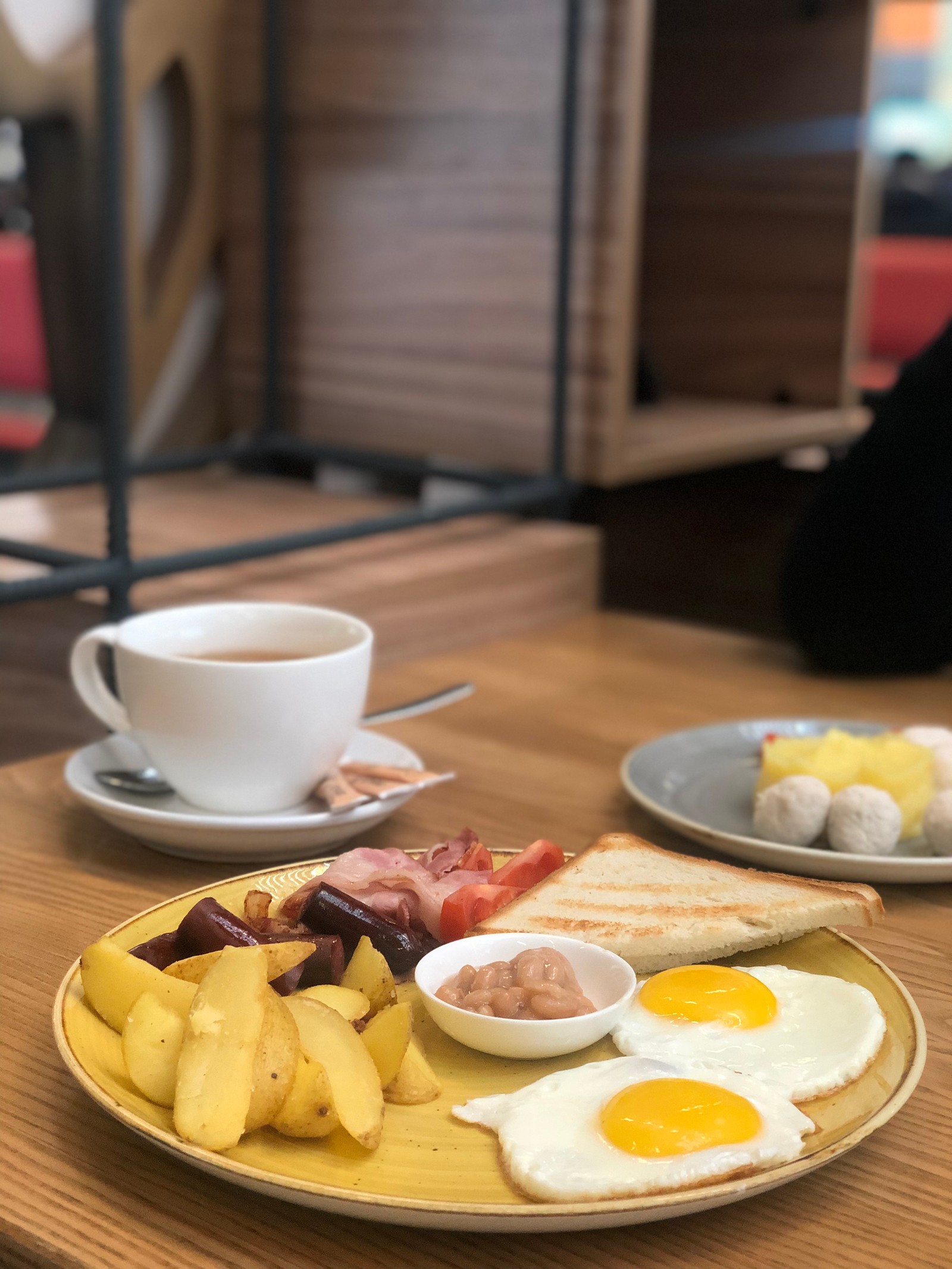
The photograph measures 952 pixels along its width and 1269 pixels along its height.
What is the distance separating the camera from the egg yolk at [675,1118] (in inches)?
20.3

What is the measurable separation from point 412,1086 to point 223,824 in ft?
0.89

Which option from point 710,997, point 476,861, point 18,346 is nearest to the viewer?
point 710,997

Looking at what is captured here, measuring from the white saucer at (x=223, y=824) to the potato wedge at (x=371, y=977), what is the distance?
0.18 meters

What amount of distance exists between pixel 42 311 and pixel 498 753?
1.18 metres

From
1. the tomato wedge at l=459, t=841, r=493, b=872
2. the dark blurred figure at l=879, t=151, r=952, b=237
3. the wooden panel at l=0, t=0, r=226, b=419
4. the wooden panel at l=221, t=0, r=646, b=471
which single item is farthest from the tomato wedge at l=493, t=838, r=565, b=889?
the dark blurred figure at l=879, t=151, r=952, b=237

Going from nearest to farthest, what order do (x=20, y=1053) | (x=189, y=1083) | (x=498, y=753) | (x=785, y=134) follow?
1. (x=189, y=1083)
2. (x=20, y=1053)
3. (x=498, y=753)
4. (x=785, y=134)

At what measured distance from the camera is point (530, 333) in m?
1.77

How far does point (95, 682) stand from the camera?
0.91m

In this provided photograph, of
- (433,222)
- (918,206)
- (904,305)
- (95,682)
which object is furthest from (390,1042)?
(918,206)

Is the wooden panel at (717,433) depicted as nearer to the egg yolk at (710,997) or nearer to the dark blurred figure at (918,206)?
the egg yolk at (710,997)

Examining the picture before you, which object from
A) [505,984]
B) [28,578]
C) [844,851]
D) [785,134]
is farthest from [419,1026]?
[785,134]

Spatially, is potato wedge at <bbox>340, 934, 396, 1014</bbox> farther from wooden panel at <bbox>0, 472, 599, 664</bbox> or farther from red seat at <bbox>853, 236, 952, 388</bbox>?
red seat at <bbox>853, 236, 952, 388</bbox>

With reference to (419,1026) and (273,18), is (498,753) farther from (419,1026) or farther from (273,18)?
(273,18)

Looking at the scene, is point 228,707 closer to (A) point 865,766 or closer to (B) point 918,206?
(A) point 865,766
